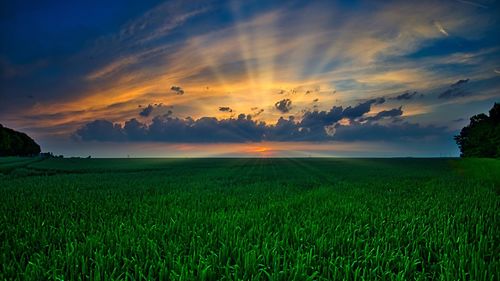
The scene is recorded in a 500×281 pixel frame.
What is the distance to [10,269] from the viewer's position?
14.6 feet

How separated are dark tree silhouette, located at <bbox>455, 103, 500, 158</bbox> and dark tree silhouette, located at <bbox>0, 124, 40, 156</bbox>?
11491 centimetres

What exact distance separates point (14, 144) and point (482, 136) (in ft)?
412

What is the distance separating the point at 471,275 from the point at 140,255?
4.76 m

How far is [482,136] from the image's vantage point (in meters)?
62.1

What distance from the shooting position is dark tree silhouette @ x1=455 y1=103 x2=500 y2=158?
2209 inches

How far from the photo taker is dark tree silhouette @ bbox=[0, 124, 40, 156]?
8781cm

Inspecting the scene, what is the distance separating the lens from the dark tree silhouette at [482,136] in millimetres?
56112

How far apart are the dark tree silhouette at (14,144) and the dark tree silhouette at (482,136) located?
11491 cm

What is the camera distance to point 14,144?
324 ft

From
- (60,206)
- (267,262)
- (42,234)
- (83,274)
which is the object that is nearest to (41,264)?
(83,274)

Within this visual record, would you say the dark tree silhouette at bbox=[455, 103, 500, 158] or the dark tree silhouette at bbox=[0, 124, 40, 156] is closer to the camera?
the dark tree silhouette at bbox=[455, 103, 500, 158]

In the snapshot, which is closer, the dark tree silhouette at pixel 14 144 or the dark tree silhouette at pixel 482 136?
the dark tree silhouette at pixel 482 136

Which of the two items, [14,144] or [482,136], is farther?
[14,144]

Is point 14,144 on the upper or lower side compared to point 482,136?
upper
